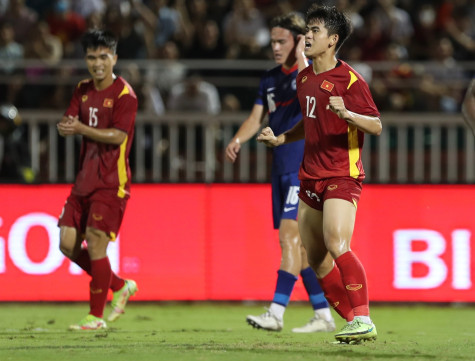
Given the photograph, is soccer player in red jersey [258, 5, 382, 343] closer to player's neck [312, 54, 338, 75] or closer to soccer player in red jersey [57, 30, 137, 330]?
player's neck [312, 54, 338, 75]

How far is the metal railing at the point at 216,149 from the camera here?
498 inches

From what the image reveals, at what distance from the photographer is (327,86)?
7051mm

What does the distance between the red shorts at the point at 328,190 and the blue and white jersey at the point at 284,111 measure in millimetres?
1576

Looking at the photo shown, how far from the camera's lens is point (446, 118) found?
12.8 metres

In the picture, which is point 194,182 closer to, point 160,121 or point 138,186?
point 138,186

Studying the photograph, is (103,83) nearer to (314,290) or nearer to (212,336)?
(212,336)

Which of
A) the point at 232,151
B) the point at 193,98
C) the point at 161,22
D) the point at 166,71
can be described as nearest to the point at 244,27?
the point at 161,22

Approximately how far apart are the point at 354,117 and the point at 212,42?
8.75m

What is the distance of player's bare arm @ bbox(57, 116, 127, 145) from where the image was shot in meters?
8.28

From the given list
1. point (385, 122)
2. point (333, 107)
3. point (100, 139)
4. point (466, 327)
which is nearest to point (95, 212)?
point (100, 139)

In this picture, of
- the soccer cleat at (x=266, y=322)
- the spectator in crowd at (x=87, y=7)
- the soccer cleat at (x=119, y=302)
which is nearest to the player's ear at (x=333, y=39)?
the soccer cleat at (x=266, y=322)

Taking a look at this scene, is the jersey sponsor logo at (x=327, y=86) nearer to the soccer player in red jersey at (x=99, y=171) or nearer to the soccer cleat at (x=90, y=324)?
the soccer player in red jersey at (x=99, y=171)

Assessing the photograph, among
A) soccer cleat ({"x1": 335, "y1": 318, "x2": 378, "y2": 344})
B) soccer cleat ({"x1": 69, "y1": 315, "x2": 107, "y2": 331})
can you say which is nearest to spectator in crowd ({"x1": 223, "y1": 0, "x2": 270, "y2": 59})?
soccer cleat ({"x1": 69, "y1": 315, "x2": 107, "y2": 331})

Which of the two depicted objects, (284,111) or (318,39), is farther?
(284,111)
